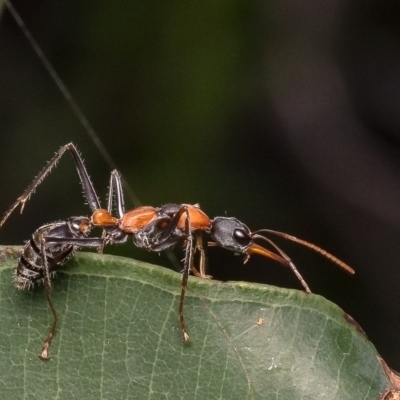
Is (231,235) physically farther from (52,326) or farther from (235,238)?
(52,326)

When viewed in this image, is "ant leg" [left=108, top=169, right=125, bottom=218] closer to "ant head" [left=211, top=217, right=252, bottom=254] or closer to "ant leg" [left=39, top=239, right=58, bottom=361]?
"ant head" [left=211, top=217, right=252, bottom=254]

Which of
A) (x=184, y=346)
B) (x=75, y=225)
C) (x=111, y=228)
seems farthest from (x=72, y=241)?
(x=184, y=346)

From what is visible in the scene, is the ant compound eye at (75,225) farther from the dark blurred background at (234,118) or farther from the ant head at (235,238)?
the dark blurred background at (234,118)

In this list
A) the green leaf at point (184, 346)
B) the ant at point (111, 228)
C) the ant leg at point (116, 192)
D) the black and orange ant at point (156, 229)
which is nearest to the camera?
the green leaf at point (184, 346)

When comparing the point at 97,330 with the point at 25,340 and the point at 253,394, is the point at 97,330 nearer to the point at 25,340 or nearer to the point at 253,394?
the point at 25,340

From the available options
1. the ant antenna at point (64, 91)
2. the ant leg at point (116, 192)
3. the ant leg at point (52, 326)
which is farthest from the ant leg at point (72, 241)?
the ant antenna at point (64, 91)

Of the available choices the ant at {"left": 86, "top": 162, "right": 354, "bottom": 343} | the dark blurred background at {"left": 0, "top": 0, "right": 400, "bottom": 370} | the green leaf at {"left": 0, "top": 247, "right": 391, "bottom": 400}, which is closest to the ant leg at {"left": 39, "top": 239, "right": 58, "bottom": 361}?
the green leaf at {"left": 0, "top": 247, "right": 391, "bottom": 400}
